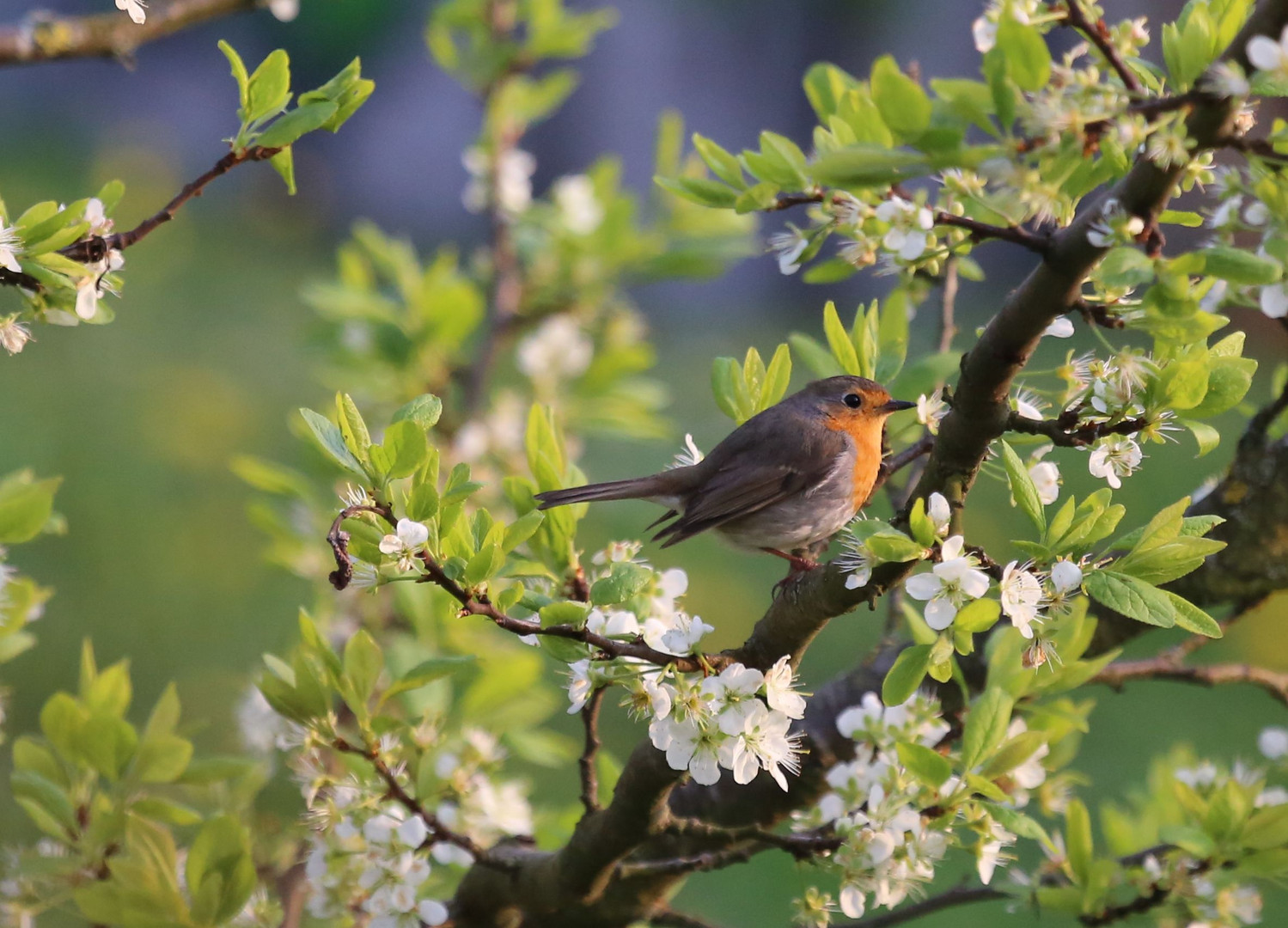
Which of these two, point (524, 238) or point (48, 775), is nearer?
point (48, 775)

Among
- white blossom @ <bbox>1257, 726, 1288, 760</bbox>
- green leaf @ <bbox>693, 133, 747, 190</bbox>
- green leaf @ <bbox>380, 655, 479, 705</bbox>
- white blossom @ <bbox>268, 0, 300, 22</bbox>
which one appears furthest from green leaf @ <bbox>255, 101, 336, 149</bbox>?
white blossom @ <bbox>1257, 726, 1288, 760</bbox>

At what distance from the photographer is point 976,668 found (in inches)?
86.0

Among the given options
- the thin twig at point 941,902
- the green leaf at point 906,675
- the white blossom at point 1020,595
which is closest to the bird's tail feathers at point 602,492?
the green leaf at point 906,675

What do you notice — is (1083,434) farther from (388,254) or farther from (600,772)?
(388,254)

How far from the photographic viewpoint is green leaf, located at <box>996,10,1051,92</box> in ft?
3.64

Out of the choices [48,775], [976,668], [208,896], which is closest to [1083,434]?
[976,668]

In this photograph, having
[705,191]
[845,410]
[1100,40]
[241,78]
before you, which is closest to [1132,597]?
[1100,40]

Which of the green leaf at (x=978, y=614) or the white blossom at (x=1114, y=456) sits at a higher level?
the white blossom at (x=1114, y=456)

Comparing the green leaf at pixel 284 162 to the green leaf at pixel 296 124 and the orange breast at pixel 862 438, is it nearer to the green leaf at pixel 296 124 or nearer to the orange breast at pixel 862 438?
the green leaf at pixel 296 124

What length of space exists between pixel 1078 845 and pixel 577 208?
86.8 inches

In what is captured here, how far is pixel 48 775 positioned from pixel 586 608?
115 centimetres

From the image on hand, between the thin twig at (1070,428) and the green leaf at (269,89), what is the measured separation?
39.9 inches

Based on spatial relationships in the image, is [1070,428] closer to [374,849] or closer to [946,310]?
[946,310]

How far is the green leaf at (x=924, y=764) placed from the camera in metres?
1.64
